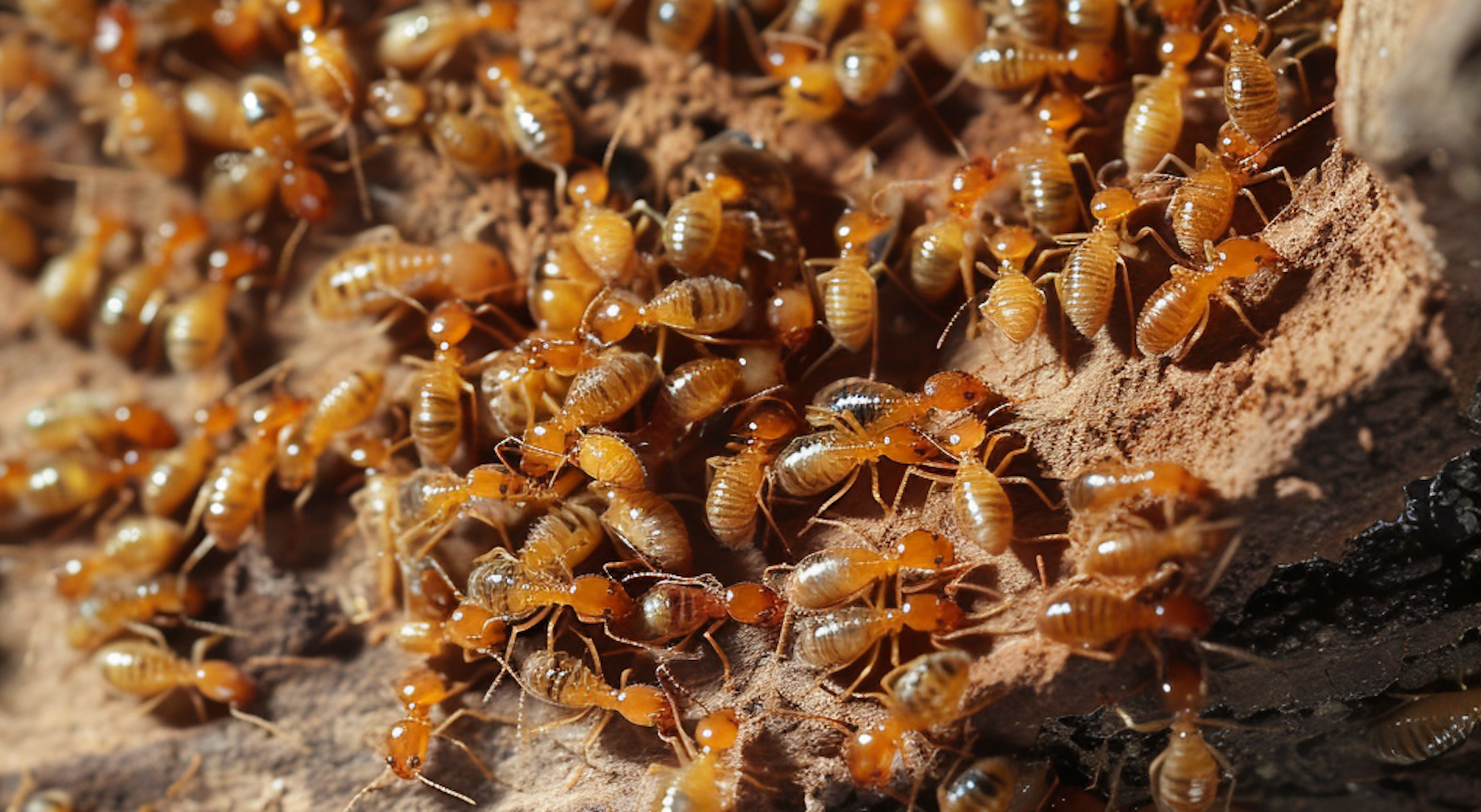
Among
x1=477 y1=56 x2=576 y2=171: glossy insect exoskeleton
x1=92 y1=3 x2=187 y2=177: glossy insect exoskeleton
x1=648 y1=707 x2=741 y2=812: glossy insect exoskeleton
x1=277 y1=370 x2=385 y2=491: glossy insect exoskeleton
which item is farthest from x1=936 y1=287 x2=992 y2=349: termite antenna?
x1=92 y1=3 x2=187 y2=177: glossy insect exoskeleton

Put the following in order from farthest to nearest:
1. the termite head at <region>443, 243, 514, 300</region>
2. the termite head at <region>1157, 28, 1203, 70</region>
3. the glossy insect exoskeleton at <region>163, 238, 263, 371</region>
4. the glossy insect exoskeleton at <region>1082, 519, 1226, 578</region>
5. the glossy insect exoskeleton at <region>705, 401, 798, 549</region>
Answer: the glossy insect exoskeleton at <region>163, 238, 263, 371</region> → the termite head at <region>443, 243, 514, 300</region> → the termite head at <region>1157, 28, 1203, 70</region> → the glossy insect exoskeleton at <region>705, 401, 798, 549</region> → the glossy insect exoskeleton at <region>1082, 519, 1226, 578</region>

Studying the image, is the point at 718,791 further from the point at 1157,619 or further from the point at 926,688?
the point at 1157,619

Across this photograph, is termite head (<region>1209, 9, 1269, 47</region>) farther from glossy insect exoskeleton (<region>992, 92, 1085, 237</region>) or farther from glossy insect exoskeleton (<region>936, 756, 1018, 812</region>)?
glossy insect exoskeleton (<region>936, 756, 1018, 812</region>)

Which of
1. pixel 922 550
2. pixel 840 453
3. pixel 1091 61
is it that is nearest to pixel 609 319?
pixel 840 453

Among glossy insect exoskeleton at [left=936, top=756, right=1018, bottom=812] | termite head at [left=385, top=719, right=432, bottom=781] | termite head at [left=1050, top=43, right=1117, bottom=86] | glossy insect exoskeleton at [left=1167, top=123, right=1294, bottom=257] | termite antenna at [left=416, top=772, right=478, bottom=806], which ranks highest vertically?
termite head at [left=1050, top=43, right=1117, bottom=86]

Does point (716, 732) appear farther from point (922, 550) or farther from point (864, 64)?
point (864, 64)

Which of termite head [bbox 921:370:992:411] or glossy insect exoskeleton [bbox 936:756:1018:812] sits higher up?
termite head [bbox 921:370:992:411]

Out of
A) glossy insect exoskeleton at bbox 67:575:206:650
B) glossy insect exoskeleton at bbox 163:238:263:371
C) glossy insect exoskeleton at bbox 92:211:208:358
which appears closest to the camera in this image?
glossy insect exoskeleton at bbox 67:575:206:650

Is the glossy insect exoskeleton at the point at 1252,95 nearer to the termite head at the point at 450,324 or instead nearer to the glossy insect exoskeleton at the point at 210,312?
the termite head at the point at 450,324

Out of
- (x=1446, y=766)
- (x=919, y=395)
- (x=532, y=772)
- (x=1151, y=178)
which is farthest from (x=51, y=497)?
(x=1446, y=766)
